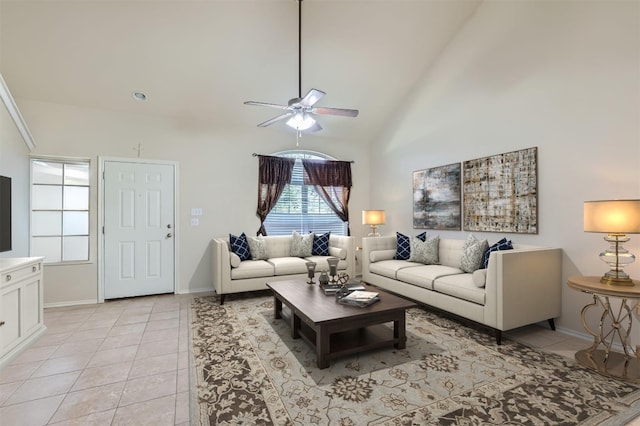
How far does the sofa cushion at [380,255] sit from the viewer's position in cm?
462

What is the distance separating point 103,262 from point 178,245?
99 cm

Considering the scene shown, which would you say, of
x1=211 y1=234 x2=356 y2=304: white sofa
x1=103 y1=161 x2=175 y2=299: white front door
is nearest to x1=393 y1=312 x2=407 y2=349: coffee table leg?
x1=211 y1=234 x2=356 y2=304: white sofa

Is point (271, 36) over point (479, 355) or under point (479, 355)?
over

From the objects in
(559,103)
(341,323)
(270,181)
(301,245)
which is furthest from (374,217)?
(341,323)

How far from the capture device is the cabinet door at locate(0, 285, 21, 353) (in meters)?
2.46

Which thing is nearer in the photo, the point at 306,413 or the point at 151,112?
the point at 306,413

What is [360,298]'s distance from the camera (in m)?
2.71

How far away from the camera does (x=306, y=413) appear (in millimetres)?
1812

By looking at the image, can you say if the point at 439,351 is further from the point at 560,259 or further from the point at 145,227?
the point at 145,227

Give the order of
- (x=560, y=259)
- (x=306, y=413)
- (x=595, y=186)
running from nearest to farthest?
(x=306, y=413) → (x=595, y=186) → (x=560, y=259)

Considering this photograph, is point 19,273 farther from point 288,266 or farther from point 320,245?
point 320,245

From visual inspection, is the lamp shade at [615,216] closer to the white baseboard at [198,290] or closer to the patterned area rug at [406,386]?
the patterned area rug at [406,386]

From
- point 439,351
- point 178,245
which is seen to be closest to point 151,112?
point 178,245

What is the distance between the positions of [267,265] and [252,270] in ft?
0.80
